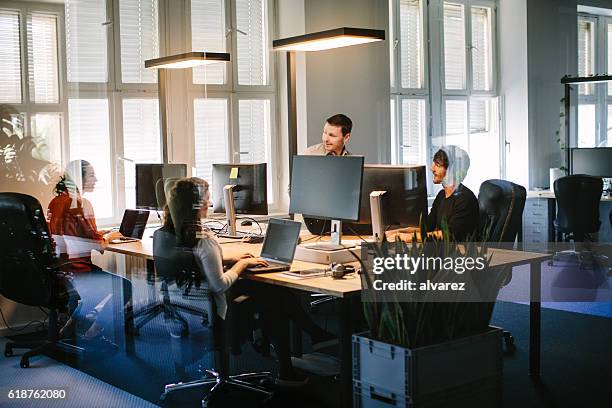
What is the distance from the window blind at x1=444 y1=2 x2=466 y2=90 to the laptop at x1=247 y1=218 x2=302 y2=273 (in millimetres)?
2339

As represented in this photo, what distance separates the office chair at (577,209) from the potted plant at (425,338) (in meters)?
2.59

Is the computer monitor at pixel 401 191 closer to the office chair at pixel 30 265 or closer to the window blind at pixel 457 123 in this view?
the office chair at pixel 30 265

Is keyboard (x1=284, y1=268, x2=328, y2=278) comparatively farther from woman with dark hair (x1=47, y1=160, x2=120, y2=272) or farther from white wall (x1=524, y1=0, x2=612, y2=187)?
white wall (x1=524, y1=0, x2=612, y2=187)

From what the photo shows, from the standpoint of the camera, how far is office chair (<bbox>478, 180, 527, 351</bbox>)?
14.0ft

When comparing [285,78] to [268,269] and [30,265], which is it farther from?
[268,269]

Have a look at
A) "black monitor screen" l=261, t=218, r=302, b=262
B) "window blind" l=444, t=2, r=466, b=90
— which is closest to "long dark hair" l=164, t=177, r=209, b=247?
"black monitor screen" l=261, t=218, r=302, b=262

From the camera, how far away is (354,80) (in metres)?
6.41

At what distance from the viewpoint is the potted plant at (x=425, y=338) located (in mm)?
2854

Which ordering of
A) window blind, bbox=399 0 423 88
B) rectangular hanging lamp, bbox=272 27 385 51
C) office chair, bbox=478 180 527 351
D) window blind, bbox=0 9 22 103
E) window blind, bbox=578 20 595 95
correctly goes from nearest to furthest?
office chair, bbox=478 180 527 351 < rectangular hanging lamp, bbox=272 27 385 51 < window blind, bbox=0 9 22 103 < window blind, bbox=578 20 595 95 < window blind, bbox=399 0 423 88

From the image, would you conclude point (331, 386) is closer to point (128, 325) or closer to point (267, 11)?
point (128, 325)

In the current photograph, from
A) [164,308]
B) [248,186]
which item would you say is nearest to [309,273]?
[164,308]

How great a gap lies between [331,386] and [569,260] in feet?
6.94

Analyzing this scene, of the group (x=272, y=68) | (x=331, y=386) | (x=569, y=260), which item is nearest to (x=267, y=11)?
(x=272, y=68)

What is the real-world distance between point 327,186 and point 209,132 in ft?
7.83
